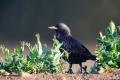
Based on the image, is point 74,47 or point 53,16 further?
point 53,16

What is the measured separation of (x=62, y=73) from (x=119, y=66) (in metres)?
0.69

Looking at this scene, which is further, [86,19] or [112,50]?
[86,19]

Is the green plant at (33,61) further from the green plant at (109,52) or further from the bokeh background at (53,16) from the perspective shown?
the bokeh background at (53,16)

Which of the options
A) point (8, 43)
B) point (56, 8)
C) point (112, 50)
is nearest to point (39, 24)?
point (56, 8)

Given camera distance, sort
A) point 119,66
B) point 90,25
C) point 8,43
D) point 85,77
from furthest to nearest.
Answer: point 90,25 < point 8,43 < point 119,66 < point 85,77

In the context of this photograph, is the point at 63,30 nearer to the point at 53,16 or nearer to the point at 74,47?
the point at 74,47

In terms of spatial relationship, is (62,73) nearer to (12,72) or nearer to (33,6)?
(12,72)

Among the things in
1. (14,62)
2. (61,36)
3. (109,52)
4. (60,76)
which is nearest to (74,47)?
(61,36)

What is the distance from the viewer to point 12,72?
6.54 m

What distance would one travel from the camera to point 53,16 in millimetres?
14461

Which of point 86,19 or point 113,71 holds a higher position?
point 86,19

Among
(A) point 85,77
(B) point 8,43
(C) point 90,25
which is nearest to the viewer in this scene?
(A) point 85,77

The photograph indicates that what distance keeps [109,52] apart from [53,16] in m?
7.70

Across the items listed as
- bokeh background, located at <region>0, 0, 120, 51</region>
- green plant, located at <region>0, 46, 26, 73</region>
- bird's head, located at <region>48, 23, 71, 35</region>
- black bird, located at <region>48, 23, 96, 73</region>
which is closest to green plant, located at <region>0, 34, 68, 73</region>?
green plant, located at <region>0, 46, 26, 73</region>
